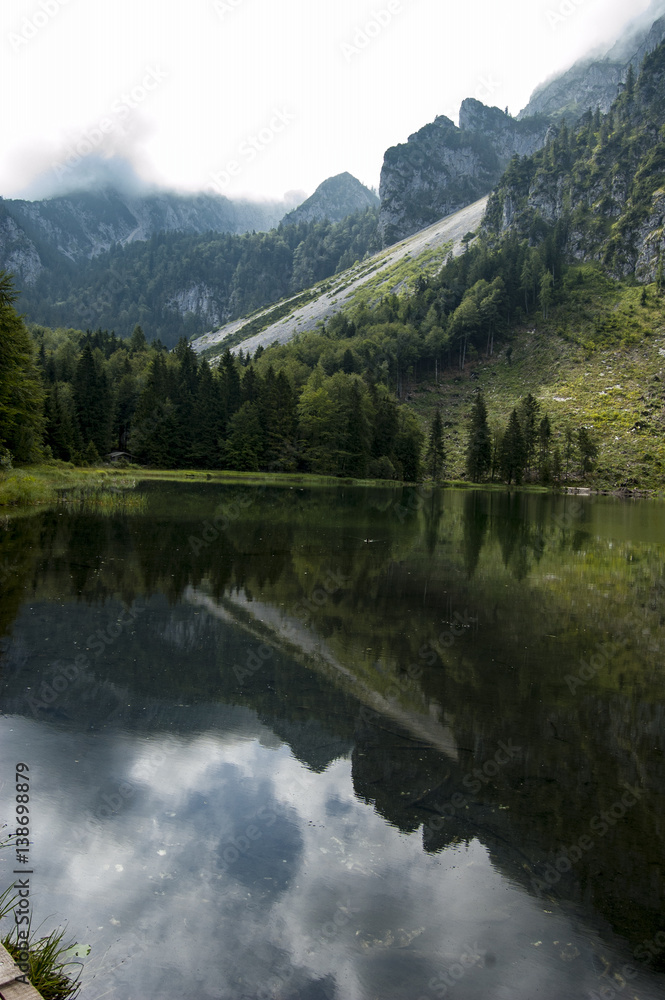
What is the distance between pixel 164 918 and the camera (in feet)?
16.6

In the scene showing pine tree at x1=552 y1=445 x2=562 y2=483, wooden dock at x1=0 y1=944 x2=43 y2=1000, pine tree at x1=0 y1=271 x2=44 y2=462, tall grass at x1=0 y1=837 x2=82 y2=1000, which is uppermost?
pine tree at x1=0 y1=271 x2=44 y2=462

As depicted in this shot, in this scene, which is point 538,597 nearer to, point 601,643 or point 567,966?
point 601,643

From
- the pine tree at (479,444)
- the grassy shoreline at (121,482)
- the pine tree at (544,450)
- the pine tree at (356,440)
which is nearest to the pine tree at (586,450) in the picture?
the grassy shoreline at (121,482)

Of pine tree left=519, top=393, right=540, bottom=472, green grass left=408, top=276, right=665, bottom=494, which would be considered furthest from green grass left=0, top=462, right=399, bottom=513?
green grass left=408, top=276, right=665, bottom=494

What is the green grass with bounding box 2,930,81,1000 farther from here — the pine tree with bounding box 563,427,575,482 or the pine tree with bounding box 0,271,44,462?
the pine tree with bounding box 563,427,575,482

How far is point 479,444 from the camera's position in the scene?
10938 cm

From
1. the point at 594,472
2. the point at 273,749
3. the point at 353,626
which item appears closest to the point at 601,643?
the point at 353,626

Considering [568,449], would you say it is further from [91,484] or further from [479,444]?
[91,484]

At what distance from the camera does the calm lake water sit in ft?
15.8

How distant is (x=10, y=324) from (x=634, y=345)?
140 meters

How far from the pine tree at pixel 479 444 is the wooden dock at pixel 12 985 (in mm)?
108986

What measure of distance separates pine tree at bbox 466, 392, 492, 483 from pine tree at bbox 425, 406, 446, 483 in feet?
17.0

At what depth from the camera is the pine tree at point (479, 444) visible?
353ft

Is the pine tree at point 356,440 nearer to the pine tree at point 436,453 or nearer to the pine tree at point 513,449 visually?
the pine tree at point 436,453
